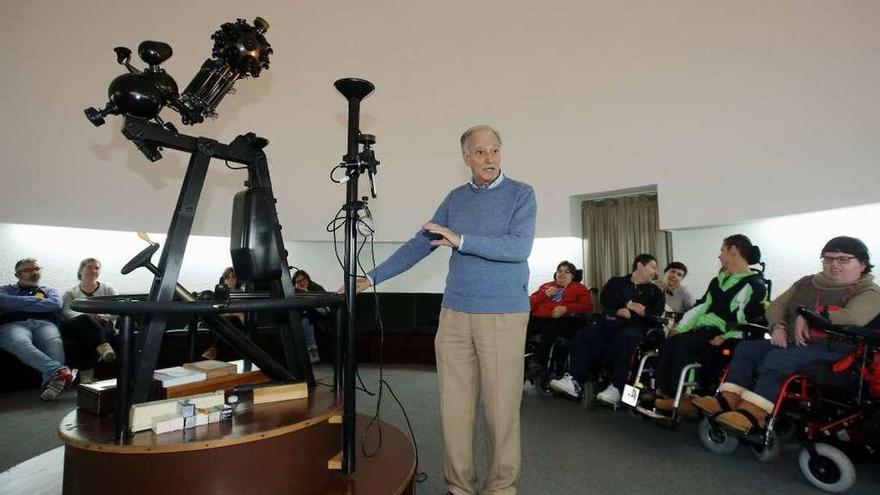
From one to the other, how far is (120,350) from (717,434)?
8.84 ft

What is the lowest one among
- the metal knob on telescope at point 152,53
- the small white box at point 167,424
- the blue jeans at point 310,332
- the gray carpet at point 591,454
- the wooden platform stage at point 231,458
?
the gray carpet at point 591,454

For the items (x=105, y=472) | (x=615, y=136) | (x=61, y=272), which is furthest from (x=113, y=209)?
(x=615, y=136)

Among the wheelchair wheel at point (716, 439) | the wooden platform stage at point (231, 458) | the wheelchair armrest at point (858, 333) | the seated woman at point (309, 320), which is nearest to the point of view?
the wooden platform stage at point (231, 458)

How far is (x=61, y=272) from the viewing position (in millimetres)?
4324

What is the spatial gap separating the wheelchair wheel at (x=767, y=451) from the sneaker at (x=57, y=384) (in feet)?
14.7

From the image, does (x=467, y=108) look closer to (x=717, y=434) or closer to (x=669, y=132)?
(x=669, y=132)

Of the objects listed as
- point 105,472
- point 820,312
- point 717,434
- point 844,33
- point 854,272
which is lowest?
point 717,434

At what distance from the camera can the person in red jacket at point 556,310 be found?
12.6 feet

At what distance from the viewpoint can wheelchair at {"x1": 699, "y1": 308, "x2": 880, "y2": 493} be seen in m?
1.91

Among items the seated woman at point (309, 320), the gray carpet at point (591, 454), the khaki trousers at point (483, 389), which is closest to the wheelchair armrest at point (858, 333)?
the gray carpet at point (591, 454)

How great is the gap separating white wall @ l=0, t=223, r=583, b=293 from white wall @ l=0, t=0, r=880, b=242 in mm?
376

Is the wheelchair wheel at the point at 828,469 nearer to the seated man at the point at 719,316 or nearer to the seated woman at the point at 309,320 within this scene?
the seated man at the point at 719,316

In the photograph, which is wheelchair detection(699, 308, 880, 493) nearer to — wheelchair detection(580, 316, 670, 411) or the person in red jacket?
wheelchair detection(580, 316, 670, 411)

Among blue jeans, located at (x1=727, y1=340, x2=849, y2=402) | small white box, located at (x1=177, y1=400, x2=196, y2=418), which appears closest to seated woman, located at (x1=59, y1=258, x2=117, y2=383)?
small white box, located at (x1=177, y1=400, x2=196, y2=418)
